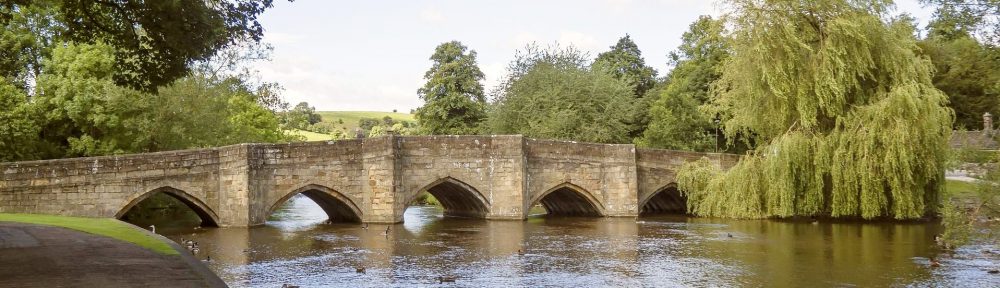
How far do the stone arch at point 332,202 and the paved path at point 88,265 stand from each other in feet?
47.7

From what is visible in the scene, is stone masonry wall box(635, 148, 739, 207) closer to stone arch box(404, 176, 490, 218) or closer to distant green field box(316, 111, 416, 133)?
stone arch box(404, 176, 490, 218)

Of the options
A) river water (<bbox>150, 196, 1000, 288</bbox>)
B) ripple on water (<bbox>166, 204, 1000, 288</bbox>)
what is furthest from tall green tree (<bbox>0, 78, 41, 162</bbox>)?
ripple on water (<bbox>166, 204, 1000, 288</bbox>)

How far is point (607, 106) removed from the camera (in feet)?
157

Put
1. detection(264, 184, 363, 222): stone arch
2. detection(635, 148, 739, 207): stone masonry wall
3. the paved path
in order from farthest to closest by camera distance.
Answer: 1. detection(635, 148, 739, 207): stone masonry wall
2. detection(264, 184, 363, 222): stone arch
3. the paved path

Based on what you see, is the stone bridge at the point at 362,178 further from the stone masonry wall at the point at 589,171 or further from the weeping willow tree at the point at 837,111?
the weeping willow tree at the point at 837,111

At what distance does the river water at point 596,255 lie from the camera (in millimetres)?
16172

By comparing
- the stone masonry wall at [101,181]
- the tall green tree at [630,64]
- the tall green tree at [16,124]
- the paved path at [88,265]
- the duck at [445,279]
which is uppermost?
the tall green tree at [630,64]

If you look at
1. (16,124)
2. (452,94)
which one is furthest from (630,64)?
(16,124)

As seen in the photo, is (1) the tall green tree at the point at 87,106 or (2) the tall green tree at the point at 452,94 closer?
(1) the tall green tree at the point at 87,106

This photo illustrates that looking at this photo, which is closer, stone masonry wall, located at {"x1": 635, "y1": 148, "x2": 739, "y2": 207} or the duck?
the duck

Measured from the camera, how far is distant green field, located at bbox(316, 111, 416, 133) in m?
117

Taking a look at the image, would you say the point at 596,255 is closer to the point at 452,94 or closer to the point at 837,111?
the point at 837,111

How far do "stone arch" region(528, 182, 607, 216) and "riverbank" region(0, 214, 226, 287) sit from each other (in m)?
19.7

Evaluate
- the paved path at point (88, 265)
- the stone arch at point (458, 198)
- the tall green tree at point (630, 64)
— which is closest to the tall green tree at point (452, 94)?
the tall green tree at point (630, 64)
